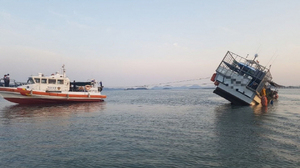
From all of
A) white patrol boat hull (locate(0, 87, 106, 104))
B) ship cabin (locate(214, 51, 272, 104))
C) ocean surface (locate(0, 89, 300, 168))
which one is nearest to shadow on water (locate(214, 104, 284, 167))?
ocean surface (locate(0, 89, 300, 168))

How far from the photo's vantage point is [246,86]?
33844 millimetres

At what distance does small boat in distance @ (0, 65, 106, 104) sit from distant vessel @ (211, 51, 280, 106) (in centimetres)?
2487

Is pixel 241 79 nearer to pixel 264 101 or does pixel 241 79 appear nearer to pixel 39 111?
pixel 264 101

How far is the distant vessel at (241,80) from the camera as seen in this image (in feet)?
112

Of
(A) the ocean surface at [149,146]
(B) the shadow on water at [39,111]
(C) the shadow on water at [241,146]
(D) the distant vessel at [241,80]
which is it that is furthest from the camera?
(D) the distant vessel at [241,80]

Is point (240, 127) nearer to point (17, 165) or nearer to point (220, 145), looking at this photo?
point (220, 145)

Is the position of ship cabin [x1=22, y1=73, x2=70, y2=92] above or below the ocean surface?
above

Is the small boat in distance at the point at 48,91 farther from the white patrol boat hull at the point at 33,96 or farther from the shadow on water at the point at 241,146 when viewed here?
the shadow on water at the point at 241,146

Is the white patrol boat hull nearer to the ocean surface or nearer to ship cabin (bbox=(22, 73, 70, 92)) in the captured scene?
ship cabin (bbox=(22, 73, 70, 92))

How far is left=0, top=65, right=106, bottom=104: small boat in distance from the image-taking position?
36.3 meters

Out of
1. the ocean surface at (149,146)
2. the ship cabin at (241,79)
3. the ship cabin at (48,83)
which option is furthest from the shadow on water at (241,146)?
the ship cabin at (48,83)

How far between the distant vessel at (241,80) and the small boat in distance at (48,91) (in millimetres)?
24868

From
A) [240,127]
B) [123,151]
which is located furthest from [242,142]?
[123,151]

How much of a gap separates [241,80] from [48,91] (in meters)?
32.1
